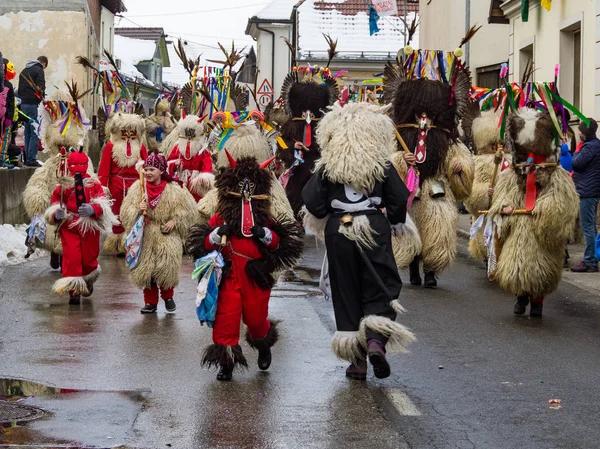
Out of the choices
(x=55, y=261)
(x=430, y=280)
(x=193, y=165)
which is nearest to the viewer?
(x=430, y=280)

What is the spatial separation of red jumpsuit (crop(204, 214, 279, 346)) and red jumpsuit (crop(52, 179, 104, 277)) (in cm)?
343

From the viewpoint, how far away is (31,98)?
18438 millimetres

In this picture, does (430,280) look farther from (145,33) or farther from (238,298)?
(145,33)

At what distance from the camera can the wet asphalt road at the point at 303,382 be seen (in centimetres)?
598

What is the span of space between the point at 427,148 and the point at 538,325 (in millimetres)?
2753

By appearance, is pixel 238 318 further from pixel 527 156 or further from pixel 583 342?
pixel 527 156

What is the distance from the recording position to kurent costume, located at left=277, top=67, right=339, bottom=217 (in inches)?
575

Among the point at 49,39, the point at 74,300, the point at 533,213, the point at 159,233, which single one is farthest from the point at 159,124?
the point at 533,213

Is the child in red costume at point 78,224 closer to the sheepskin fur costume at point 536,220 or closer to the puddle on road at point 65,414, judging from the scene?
the puddle on road at point 65,414

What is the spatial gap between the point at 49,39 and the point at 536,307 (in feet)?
73.5

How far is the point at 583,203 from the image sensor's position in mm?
14047

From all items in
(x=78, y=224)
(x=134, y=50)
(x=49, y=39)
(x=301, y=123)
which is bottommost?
(x=78, y=224)

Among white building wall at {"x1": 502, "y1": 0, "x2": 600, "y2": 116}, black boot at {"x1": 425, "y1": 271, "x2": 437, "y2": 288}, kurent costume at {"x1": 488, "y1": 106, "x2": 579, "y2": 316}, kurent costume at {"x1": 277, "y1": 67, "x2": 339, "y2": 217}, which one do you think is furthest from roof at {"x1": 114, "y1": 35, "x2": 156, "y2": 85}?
kurent costume at {"x1": 488, "y1": 106, "x2": 579, "y2": 316}

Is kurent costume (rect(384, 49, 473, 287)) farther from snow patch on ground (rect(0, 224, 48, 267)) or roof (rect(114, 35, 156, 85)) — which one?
roof (rect(114, 35, 156, 85))
